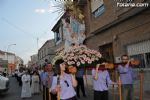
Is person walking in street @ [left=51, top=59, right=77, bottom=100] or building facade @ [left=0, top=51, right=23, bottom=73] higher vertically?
building facade @ [left=0, top=51, right=23, bottom=73]

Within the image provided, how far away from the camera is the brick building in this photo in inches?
551

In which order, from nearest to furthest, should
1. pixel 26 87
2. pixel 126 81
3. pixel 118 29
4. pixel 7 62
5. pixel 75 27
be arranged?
pixel 126 81 → pixel 118 29 → pixel 26 87 → pixel 75 27 → pixel 7 62

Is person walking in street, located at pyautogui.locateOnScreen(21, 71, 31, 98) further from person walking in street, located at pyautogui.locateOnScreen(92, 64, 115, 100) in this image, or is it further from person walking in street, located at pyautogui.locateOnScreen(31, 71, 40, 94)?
person walking in street, located at pyautogui.locateOnScreen(92, 64, 115, 100)

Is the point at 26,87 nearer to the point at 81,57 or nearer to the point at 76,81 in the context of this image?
the point at 81,57

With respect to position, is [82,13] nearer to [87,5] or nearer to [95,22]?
[87,5]

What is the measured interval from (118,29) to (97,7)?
4165 mm

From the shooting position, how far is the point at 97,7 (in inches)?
807

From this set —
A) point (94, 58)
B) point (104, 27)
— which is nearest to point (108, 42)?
point (104, 27)

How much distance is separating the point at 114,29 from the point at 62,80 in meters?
11.1

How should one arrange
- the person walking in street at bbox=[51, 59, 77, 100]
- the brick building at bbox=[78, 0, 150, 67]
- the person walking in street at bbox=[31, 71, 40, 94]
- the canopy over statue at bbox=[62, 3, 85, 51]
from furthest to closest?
Result: the canopy over statue at bbox=[62, 3, 85, 51]
the person walking in street at bbox=[31, 71, 40, 94]
the brick building at bbox=[78, 0, 150, 67]
the person walking in street at bbox=[51, 59, 77, 100]

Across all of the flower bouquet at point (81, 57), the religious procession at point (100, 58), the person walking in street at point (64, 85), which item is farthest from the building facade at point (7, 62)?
the person walking in street at point (64, 85)

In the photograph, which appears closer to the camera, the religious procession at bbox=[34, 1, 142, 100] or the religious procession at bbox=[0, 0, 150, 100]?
the religious procession at bbox=[34, 1, 142, 100]

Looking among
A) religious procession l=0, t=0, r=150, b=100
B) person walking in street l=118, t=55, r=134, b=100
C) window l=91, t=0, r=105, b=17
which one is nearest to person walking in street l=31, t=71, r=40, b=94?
religious procession l=0, t=0, r=150, b=100

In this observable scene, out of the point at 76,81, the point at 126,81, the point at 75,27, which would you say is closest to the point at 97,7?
A: the point at 75,27
